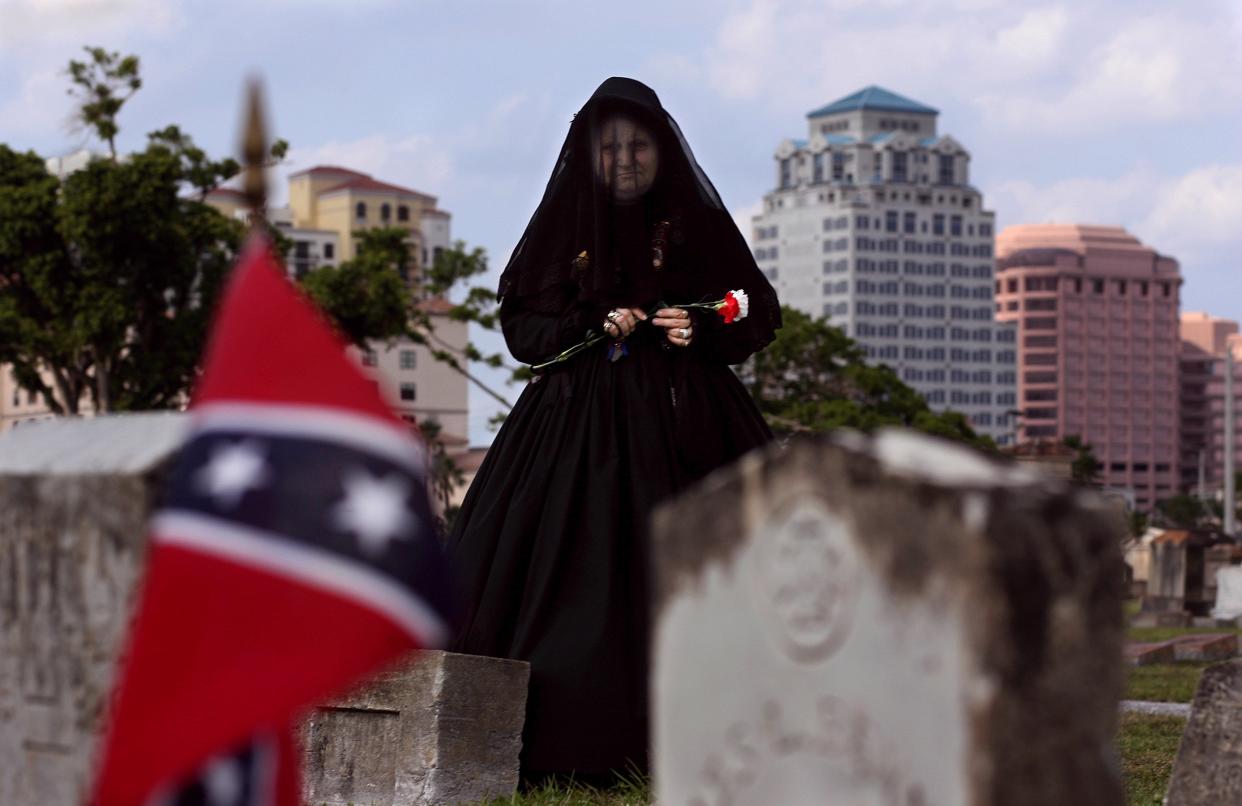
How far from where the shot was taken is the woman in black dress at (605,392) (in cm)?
679

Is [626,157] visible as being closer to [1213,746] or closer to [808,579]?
[1213,746]

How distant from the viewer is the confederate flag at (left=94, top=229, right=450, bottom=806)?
283 centimetres

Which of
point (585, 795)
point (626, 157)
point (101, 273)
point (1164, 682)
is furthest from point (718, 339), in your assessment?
point (101, 273)

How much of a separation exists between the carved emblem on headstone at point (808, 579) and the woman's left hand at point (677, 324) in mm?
4024

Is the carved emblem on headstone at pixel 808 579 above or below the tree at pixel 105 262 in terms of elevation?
below

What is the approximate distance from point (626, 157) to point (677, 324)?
1.99ft

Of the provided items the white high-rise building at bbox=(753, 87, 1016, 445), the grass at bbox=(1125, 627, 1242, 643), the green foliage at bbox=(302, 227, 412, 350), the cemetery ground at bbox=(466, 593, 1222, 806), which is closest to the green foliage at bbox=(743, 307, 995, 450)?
the green foliage at bbox=(302, 227, 412, 350)

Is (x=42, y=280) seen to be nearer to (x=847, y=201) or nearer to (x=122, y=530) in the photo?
(x=122, y=530)

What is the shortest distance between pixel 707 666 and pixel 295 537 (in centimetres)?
66

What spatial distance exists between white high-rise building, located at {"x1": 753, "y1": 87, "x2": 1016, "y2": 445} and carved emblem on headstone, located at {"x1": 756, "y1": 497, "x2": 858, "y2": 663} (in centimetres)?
17834

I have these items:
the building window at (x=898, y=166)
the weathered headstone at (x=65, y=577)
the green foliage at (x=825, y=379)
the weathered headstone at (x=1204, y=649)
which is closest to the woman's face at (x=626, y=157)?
the weathered headstone at (x=65, y=577)

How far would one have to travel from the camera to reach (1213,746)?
5074 mm

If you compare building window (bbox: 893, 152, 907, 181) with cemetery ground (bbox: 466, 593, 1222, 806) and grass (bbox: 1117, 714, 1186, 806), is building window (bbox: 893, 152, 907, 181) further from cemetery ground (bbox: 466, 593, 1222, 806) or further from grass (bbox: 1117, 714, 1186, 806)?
grass (bbox: 1117, 714, 1186, 806)

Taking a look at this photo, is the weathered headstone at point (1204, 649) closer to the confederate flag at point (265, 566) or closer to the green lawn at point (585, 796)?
the green lawn at point (585, 796)
